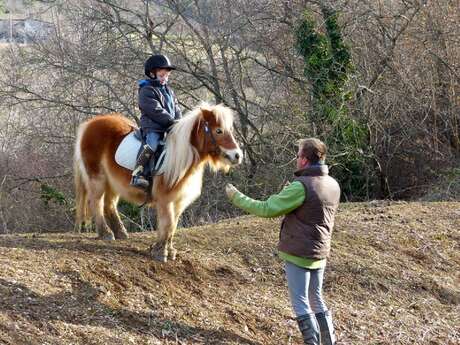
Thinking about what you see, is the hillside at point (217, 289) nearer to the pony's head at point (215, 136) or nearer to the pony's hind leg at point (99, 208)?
the pony's hind leg at point (99, 208)

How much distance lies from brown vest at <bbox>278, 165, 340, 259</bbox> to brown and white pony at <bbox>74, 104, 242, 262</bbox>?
1.06m

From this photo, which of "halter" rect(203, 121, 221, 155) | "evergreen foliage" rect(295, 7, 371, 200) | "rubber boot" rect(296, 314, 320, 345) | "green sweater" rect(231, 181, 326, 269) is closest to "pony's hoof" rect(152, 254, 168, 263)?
"halter" rect(203, 121, 221, 155)

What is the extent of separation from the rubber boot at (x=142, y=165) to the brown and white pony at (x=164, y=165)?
136 millimetres

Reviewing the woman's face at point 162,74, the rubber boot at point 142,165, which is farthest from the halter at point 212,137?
the woman's face at point 162,74

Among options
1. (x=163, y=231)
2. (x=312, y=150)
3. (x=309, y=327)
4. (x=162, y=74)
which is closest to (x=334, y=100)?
(x=162, y=74)

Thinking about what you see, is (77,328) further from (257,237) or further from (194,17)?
(194,17)

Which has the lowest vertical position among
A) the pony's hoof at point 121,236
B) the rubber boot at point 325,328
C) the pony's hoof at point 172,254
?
the rubber boot at point 325,328

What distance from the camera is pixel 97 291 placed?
6207 millimetres

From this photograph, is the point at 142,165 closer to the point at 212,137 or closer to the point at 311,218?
the point at 212,137

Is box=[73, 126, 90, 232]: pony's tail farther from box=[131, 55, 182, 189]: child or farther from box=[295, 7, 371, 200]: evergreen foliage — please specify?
box=[295, 7, 371, 200]: evergreen foliage

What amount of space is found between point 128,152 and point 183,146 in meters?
0.76

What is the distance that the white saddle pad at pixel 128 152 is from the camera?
7.23 meters

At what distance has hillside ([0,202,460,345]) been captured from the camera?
5785 millimetres

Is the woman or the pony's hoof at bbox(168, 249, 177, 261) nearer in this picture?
the woman
